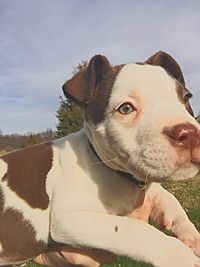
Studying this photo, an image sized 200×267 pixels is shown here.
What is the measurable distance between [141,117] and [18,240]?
1535mm

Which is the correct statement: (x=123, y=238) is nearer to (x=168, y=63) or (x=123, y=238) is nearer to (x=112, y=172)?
(x=112, y=172)

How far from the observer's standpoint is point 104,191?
396cm

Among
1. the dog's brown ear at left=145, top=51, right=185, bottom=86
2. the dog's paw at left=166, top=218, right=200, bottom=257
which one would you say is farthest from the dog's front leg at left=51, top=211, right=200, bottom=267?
the dog's brown ear at left=145, top=51, right=185, bottom=86

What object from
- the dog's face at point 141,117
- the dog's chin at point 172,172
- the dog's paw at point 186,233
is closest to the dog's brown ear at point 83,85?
the dog's face at point 141,117

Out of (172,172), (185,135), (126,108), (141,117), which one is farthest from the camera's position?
(126,108)

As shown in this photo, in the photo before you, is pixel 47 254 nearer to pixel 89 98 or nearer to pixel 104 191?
pixel 104 191

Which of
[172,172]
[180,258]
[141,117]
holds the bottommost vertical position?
[180,258]

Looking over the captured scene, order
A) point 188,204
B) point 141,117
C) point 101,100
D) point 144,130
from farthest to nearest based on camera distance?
1. point 188,204
2. point 101,100
3. point 141,117
4. point 144,130

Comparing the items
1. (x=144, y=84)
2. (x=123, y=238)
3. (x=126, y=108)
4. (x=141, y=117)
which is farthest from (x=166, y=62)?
(x=123, y=238)

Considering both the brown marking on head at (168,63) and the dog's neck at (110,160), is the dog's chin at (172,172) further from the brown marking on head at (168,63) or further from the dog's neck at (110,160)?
the brown marking on head at (168,63)

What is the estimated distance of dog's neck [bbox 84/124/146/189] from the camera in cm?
391

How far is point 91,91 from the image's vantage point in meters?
4.09

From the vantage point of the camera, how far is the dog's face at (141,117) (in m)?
3.31

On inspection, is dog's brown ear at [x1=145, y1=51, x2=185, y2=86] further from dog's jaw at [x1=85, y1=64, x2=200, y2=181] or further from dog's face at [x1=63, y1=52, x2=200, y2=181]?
dog's jaw at [x1=85, y1=64, x2=200, y2=181]
